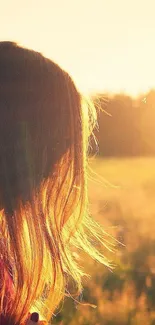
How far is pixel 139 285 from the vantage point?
615 cm

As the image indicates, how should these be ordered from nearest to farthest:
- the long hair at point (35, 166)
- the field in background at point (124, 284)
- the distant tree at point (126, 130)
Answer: the long hair at point (35, 166), the field in background at point (124, 284), the distant tree at point (126, 130)

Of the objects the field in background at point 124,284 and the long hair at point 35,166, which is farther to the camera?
the field in background at point 124,284

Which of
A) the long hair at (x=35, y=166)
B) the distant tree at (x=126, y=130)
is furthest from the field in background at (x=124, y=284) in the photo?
the distant tree at (x=126, y=130)

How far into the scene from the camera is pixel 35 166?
A: 1865mm

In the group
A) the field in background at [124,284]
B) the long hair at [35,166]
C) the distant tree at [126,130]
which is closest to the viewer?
the long hair at [35,166]

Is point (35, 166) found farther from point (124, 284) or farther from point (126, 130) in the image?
point (126, 130)

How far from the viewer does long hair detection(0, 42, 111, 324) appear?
180cm

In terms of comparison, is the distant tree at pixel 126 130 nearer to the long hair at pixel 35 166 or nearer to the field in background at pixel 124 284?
the field in background at pixel 124 284

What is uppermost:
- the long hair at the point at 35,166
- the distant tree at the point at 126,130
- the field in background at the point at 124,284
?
the long hair at the point at 35,166

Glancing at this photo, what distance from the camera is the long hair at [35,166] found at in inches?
71.0

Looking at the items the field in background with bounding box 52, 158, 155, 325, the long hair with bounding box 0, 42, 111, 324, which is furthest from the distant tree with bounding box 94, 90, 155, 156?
the long hair with bounding box 0, 42, 111, 324

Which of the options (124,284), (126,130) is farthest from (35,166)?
(126,130)

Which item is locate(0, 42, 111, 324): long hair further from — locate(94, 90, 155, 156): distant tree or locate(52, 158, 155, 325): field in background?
locate(94, 90, 155, 156): distant tree

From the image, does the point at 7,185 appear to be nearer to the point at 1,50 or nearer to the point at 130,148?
the point at 1,50
